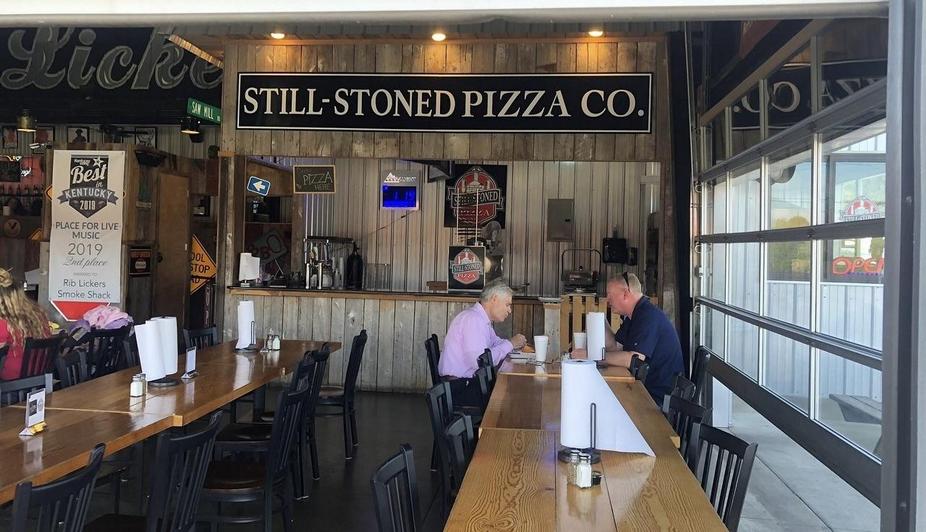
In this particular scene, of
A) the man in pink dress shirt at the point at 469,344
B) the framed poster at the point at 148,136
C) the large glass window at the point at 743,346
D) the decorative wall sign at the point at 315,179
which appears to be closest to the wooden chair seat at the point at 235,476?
the man in pink dress shirt at the point at 469,344

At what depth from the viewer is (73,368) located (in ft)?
15.5

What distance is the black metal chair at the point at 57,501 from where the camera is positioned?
2.08 m

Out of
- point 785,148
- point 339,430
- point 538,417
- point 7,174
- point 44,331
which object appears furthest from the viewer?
point 7,174

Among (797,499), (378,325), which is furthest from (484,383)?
(378,325)

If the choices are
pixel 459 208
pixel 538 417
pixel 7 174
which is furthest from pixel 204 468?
pixel 7 174

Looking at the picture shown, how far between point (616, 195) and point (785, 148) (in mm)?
5825

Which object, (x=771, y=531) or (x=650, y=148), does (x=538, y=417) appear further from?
(x=650, y=148)

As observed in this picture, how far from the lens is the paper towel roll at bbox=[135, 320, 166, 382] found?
4121 millimetres

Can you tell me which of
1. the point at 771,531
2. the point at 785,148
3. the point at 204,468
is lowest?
the point at 771,531

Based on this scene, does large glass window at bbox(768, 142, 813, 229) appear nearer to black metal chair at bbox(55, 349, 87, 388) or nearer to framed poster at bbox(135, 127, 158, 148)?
black metal chair at bbox(55, 349, 87, 388)

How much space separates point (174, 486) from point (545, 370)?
8.58 ft

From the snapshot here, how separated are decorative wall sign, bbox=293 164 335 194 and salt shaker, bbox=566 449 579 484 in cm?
687

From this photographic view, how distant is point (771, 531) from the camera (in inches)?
181

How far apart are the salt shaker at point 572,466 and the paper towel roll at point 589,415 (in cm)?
4
